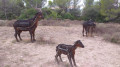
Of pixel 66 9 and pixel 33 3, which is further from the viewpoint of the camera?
pixel 66 9

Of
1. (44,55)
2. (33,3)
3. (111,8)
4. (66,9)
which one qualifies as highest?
(33,3)

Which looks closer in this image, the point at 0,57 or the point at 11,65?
the point at 11,65

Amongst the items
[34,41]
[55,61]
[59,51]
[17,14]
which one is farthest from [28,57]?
[17,14]

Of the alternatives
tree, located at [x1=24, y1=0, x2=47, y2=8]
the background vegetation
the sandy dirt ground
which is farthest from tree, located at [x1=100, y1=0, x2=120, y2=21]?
tree, located at [x1=24, y1=0, x2=47, y2=8]

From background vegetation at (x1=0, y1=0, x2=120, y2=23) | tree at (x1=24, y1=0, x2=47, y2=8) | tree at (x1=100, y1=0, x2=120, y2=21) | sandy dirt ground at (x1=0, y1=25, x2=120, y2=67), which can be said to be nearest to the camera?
sandy dirt ground at (x1=0, y1=25, x2=120, y2=67)

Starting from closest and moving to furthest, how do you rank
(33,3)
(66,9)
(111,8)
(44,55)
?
(44,55), (111,8), (33,3), (66,9)

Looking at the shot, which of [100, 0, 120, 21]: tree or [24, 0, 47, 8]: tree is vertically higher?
[24, 0, 47, 8]: tree

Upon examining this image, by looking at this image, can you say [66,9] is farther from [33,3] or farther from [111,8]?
[111,8]

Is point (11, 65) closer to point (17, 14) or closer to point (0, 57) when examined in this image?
point (0, 57)

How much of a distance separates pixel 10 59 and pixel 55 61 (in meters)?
1.75

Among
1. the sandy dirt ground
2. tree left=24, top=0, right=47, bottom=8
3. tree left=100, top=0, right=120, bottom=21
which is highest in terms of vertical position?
tree left=24, top=0, right=47, bottom=8

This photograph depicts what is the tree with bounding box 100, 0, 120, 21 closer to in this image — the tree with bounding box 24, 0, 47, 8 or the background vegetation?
the background vegetation

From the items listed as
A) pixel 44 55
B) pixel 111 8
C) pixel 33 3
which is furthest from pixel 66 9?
pixel 44 55

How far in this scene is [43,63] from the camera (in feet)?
19.9
